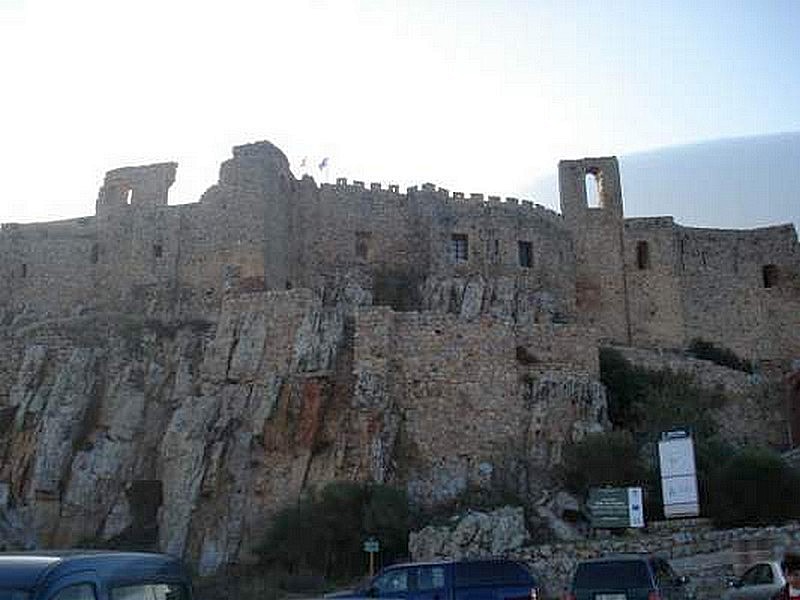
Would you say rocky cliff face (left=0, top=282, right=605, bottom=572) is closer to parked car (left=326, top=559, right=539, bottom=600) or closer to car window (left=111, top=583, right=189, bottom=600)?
parked car (left=326, top=559, right=539, bottom=600)

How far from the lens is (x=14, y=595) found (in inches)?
266

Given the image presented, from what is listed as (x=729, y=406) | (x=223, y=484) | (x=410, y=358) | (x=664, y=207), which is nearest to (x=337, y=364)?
(x=410, y=358)

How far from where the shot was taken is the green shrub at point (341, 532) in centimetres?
2423

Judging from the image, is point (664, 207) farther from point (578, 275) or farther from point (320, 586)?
point (320, 586)

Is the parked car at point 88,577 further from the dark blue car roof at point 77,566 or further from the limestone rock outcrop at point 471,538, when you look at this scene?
the limestone rock outcrop at point 471,538

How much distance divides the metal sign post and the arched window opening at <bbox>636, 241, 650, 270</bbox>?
85.9 feet

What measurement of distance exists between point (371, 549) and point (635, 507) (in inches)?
269

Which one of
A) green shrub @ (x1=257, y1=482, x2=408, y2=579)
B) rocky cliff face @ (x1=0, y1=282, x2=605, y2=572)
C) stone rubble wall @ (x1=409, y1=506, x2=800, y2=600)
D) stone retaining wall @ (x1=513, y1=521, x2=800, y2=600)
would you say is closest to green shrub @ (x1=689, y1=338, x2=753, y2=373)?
rocky cliff face @ (x1=0, y1=282, x2=605, y2=572)

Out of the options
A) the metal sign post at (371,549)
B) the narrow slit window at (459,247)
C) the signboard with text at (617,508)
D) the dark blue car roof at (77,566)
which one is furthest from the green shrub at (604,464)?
the dark blue car roof at (77,566)

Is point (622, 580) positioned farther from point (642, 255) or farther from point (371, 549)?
point (642, 255)

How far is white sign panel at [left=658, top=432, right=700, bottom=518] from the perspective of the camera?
23450 millimetres

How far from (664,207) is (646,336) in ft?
369

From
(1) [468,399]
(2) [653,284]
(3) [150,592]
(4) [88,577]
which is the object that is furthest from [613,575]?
(2) [653,284]

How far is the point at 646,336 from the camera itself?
44.3 m
